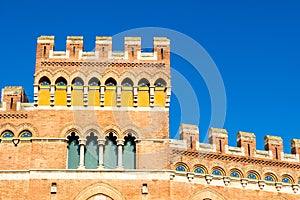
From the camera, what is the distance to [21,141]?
3334 centimetres

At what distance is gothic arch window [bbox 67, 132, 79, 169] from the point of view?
107 ft

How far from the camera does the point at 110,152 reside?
1305 inches

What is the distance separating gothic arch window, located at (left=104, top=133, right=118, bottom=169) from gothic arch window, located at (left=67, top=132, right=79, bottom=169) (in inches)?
57.1

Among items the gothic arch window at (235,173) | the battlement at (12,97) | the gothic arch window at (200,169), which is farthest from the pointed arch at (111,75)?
the gothic arch window at (235,173)

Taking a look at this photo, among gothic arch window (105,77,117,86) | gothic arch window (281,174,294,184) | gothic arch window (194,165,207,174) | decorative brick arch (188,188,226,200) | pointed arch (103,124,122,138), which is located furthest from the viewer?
gothic arch window (281,174,294,184)

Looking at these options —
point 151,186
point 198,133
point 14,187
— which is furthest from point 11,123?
point 198,133

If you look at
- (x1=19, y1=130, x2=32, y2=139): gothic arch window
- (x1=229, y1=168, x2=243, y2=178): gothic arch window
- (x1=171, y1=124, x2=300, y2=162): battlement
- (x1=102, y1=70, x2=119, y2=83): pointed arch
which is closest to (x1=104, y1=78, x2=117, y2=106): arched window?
(x1=102, y1=70, x2=119, y2=83): pointed arch

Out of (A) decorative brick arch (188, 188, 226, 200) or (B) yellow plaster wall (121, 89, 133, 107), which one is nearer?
(B) yellow plaster wall (121, 89, 133, 107)

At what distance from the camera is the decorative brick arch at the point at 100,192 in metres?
31.9

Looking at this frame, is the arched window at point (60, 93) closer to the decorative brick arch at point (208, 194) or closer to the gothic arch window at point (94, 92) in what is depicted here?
the gothic arch window at point (94, 92)

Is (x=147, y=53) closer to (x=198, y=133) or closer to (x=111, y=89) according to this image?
(x=111, y=89)

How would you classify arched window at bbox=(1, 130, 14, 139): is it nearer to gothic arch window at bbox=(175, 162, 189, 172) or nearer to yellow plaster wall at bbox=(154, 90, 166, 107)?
yellow plaster wall at bbox=(154, 90, 166, 107)

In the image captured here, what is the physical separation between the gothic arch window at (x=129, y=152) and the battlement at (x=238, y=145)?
2.78 m

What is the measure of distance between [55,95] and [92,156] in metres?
3.74
